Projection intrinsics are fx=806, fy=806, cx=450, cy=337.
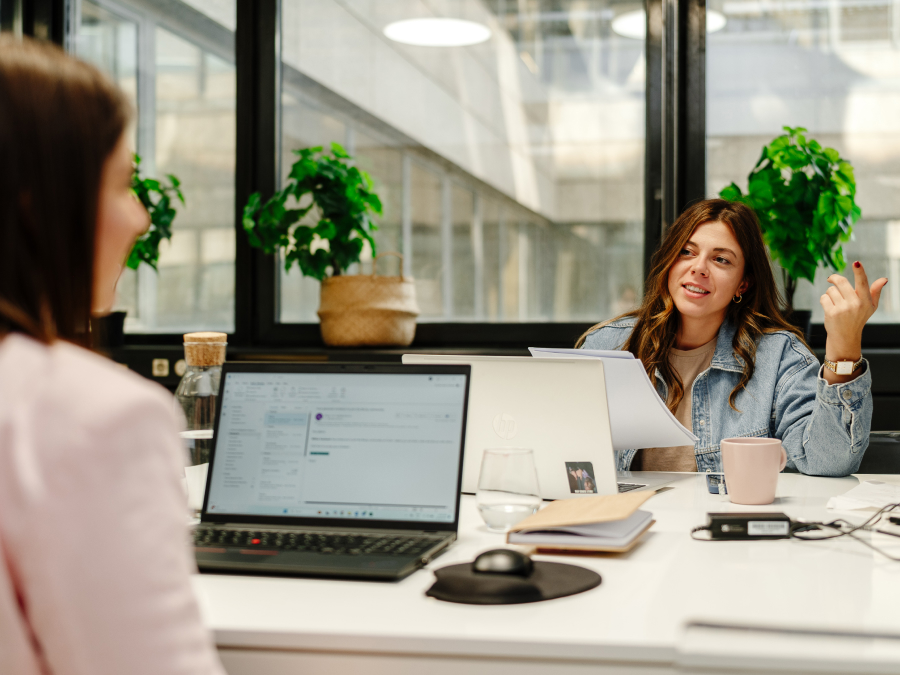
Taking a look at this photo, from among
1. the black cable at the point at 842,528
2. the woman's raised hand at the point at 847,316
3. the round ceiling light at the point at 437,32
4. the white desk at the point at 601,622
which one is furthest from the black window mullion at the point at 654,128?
the white desk at the point at 601,622

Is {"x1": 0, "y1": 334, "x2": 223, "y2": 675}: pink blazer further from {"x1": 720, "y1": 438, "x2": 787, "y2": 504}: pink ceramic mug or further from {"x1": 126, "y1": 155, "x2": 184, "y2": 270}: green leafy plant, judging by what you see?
{"x1": 126, "y1": 155, "x2": 184, "y2": 270}: green leafy plant

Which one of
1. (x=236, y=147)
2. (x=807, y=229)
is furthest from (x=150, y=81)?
(x=807, y=229)

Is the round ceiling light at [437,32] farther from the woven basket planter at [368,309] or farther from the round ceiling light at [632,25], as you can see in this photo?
the woven basket planter at [368,309]

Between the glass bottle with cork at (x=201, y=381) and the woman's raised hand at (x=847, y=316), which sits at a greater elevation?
the woman's raised hand at (x=847, y=316)

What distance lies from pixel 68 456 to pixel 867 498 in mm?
1256

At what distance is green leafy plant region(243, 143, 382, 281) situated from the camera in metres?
2.75

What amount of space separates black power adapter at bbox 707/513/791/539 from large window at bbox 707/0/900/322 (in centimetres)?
194

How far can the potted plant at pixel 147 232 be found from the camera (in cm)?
298

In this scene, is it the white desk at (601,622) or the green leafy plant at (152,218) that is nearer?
the white desk at (601,622)

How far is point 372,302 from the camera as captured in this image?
2.78 metres

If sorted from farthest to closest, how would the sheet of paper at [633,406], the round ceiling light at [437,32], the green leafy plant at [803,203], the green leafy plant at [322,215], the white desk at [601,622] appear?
1. the round ceiling light at [437,32]
2. the green leafy plant at [322,215]
3. the green leafy plant at [803,203]
4. the sheet of paper at [633,406]
5. the white desk at [601,622]

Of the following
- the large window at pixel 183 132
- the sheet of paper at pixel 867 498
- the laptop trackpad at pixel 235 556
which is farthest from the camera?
the large window at pixel 183 132

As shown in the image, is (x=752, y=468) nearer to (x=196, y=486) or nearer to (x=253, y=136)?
(x=196, y=486)

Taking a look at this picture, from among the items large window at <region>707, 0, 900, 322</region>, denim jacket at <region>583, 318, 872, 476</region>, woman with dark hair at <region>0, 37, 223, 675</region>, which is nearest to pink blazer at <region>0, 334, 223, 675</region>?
woman with dark hair at <region>0, 37, 223, 675</region>
